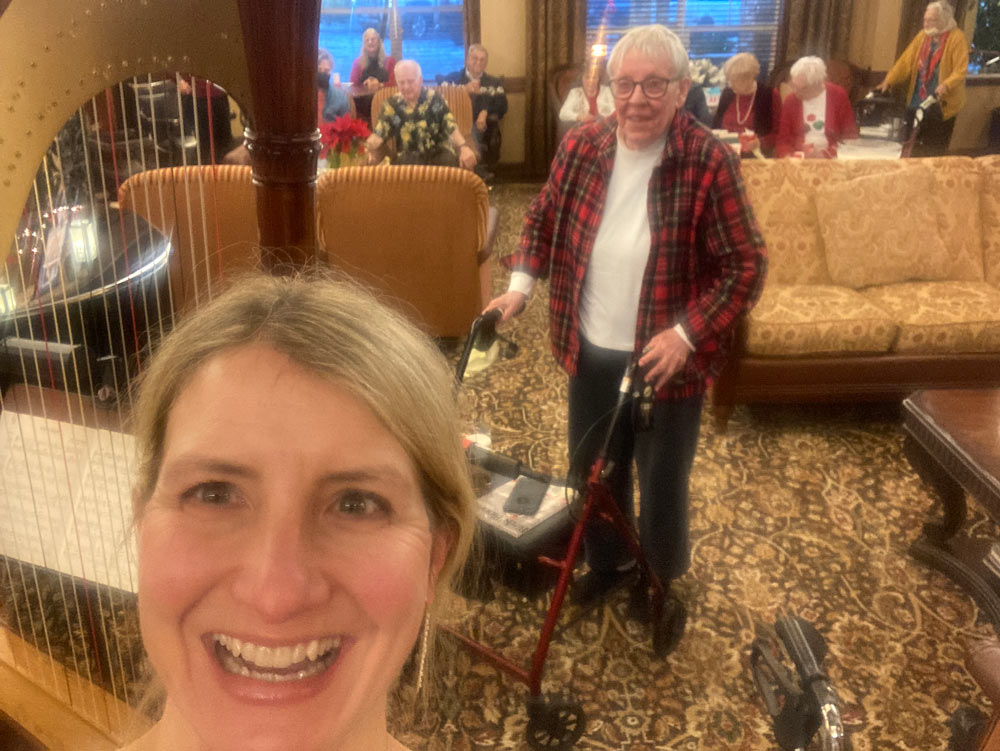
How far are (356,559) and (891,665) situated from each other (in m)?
2.15

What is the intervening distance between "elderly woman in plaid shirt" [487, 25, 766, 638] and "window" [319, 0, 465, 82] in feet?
20.5

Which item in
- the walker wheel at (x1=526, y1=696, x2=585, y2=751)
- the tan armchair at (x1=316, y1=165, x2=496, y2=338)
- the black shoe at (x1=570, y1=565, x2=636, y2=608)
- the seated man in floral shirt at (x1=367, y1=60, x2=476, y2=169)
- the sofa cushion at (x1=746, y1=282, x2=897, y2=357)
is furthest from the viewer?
the seated man in floral shirt at (x1=367, y1=60, x2=476, y2=169)

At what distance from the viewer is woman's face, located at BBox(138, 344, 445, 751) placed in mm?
701

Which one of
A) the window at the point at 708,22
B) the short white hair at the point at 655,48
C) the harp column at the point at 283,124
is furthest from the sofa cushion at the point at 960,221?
the window at the point at 708,22

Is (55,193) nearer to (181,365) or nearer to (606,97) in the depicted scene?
(181,365)

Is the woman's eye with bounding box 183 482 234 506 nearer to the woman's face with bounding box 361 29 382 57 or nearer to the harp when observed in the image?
the harp

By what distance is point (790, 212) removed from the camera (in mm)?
3846

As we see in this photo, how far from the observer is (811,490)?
10.6 feet

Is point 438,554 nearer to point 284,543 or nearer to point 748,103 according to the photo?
point 284,543

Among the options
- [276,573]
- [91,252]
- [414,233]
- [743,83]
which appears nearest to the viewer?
[276,573]

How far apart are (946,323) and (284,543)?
11.3ft

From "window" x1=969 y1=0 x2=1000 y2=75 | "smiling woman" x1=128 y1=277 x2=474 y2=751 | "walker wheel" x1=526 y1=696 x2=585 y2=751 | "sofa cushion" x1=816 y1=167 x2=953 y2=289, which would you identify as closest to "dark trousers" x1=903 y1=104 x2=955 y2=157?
"window" x1=969 y1=0 x2=1000 y2=75

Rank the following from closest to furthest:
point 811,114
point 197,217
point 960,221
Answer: point 197,217
point 960,221
point 811,114

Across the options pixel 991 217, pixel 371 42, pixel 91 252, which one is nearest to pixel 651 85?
pixel 91 252
